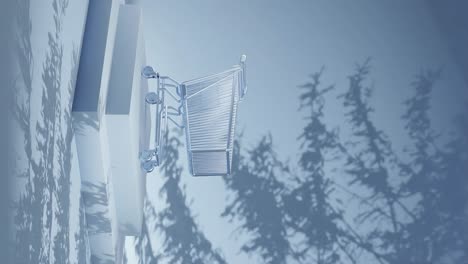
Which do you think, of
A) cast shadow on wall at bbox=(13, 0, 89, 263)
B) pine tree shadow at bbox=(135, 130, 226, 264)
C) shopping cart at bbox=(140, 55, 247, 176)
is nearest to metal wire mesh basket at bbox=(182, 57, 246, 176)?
shopping cart at bbox=(140, 55, 247, 176)

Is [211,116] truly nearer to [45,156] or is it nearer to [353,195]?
[45,156]

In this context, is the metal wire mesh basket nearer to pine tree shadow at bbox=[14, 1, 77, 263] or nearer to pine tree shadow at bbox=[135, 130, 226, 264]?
pine tree shadow at bbox=[14, 1, 77, 263]

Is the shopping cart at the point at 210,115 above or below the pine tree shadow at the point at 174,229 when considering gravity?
above

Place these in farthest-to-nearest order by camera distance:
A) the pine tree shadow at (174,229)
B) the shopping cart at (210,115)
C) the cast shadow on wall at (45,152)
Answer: the pine tree shadow at (174,229) → the shopping cart at (210,115) → the cast shadow on wall at (45,152)

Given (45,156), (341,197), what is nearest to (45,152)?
(45,156)

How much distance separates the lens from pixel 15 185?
224 centimetres

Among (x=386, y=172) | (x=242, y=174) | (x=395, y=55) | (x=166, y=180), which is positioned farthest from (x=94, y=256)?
(x=395, y=55)

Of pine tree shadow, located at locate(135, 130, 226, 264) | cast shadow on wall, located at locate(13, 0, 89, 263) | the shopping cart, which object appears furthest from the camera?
pine tree shadow, located at locate(135, 130, 226, 264)

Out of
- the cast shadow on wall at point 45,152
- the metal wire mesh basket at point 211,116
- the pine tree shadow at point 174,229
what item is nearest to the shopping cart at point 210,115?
the metal wire mesh basket at point 211,116

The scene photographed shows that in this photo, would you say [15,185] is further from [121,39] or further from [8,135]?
[121,39]

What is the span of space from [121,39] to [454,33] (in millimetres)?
2852

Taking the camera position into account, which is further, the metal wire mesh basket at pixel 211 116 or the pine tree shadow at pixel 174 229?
the pine tree shadow at pixel 174 229

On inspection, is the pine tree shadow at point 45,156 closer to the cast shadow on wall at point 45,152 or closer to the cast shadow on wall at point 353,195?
the cast shadow on wall at point 45,152

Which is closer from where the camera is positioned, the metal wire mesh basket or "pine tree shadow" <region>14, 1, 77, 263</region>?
"pine tree shadow" <region>14, 1, 77, 263</region>
